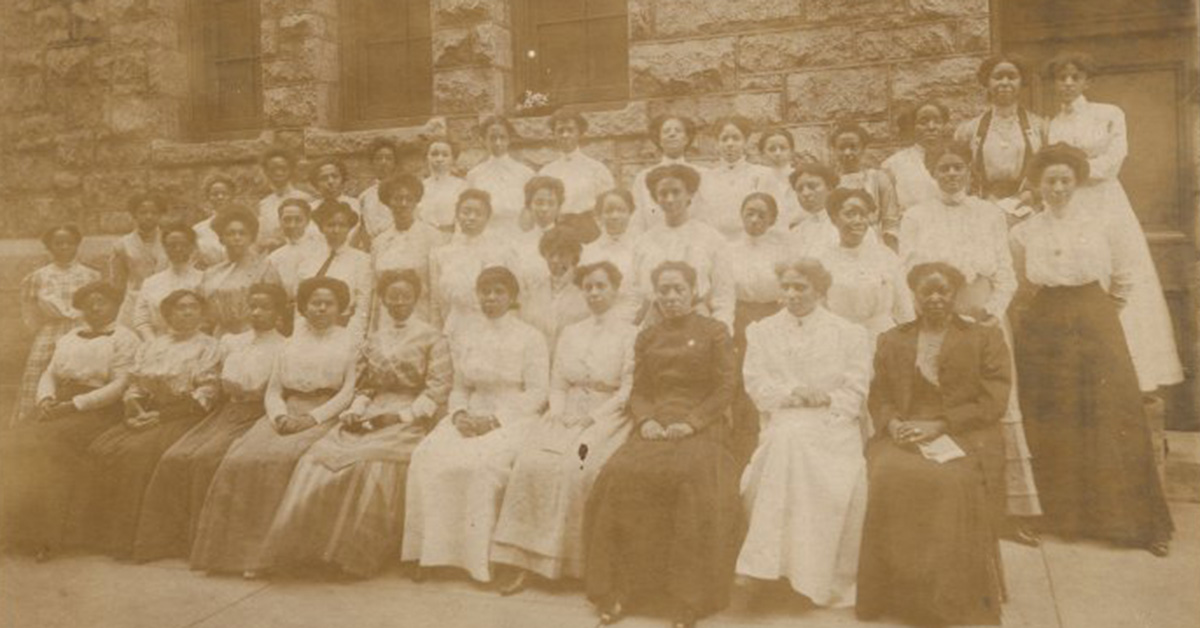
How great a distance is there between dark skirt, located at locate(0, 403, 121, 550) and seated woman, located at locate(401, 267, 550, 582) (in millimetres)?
1935

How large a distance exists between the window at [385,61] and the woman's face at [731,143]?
2.64m

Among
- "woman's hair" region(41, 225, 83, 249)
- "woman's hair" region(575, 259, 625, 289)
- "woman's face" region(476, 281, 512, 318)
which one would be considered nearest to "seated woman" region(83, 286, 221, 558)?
"woman's hair" region(41, 225, 83, 249)

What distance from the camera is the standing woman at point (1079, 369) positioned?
14.6 ft

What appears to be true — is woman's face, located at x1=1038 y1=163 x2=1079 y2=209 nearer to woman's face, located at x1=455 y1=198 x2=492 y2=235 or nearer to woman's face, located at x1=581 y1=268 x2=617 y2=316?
woman's face, located at x1=581 y1=268 x2=617 y2=316

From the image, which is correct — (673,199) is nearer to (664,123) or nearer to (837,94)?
(664,123)

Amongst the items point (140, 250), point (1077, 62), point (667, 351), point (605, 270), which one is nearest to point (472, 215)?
point (605, 270)

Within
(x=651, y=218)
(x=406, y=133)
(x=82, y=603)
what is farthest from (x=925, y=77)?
(x=82, y=603)

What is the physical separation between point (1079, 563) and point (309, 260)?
4304 mm

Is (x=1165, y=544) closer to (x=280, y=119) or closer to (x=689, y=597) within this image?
(x=689, y=597)

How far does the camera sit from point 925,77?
236 inches

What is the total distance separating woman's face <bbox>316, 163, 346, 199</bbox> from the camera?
6.12 metres

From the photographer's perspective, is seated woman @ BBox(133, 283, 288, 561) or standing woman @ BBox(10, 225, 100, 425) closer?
seated woman @ BBox(133, 283, 288, 561)

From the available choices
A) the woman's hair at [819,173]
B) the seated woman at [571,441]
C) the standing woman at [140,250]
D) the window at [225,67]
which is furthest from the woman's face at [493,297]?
the window at [225,67]

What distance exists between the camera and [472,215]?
5430mm
